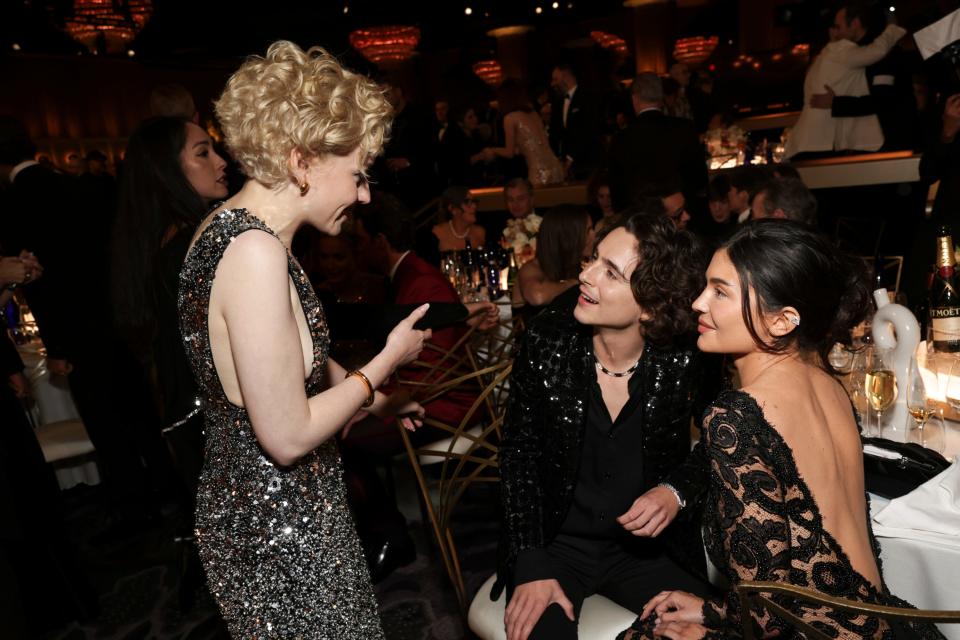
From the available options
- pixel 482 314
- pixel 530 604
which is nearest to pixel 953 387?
pixel 530 604

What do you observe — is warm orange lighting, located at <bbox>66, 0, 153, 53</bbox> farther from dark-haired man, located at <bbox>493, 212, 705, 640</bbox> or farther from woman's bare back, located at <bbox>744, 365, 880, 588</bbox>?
woman's bare back, located at <bbox>744, 365, 880, 588</bbox>

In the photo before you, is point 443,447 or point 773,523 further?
point 443,447

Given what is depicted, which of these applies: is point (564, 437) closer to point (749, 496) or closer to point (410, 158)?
point (749, 496)

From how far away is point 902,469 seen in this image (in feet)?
5.51

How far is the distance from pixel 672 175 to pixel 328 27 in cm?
604

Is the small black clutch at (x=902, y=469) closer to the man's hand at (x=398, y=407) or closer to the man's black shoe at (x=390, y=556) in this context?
the man's hand at (x=398, y=407)

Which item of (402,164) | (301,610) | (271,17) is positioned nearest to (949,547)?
(301,610)

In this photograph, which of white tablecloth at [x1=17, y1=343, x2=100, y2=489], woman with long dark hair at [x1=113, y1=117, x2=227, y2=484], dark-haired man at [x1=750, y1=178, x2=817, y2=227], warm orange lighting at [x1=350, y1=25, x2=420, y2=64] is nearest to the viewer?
woman with long dark hair at [x1=113, y1=117, x2=227, y2=484]

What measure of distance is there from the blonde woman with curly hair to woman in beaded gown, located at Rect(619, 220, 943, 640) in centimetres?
64

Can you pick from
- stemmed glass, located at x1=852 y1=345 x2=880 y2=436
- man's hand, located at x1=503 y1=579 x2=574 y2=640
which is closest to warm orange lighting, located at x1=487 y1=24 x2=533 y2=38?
stemmed glass, located at x1=852 y1=345 x2=880 y2=436

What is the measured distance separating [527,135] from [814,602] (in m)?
6.39

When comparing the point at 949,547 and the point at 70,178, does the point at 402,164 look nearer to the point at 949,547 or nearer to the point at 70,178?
the point at 70,178

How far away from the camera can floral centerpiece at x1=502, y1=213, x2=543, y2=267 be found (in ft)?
15.3

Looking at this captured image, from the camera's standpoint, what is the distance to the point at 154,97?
11.5 ft
